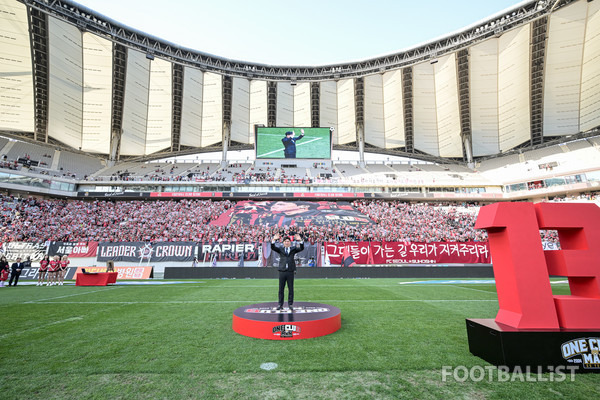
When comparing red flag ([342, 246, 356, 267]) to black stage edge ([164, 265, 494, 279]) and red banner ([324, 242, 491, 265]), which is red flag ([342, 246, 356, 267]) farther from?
black stage edge ([164, 265, 494, 279])

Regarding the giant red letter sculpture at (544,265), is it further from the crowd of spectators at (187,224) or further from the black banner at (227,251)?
the crowd of spectators at (187,224)

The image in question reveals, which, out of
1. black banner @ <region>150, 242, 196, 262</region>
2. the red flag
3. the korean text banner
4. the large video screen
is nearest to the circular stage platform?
the red flag

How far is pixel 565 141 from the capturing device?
38.2 meters

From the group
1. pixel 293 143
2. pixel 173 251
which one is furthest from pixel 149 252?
pixel 293 143

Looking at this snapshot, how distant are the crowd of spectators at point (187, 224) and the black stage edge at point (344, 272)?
159 inches

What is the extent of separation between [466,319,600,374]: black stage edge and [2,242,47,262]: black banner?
29.1 metres

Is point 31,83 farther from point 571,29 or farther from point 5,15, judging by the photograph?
point 571,29

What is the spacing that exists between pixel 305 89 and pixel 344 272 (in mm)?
33786

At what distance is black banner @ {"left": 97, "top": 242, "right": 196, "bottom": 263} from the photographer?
20.7 metres

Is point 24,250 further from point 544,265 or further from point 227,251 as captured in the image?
point 544,265

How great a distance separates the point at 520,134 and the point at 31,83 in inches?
2503

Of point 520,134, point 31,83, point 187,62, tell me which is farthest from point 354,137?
point 31,83

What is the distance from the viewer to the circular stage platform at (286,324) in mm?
4711

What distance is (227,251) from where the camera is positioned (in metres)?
20.6
